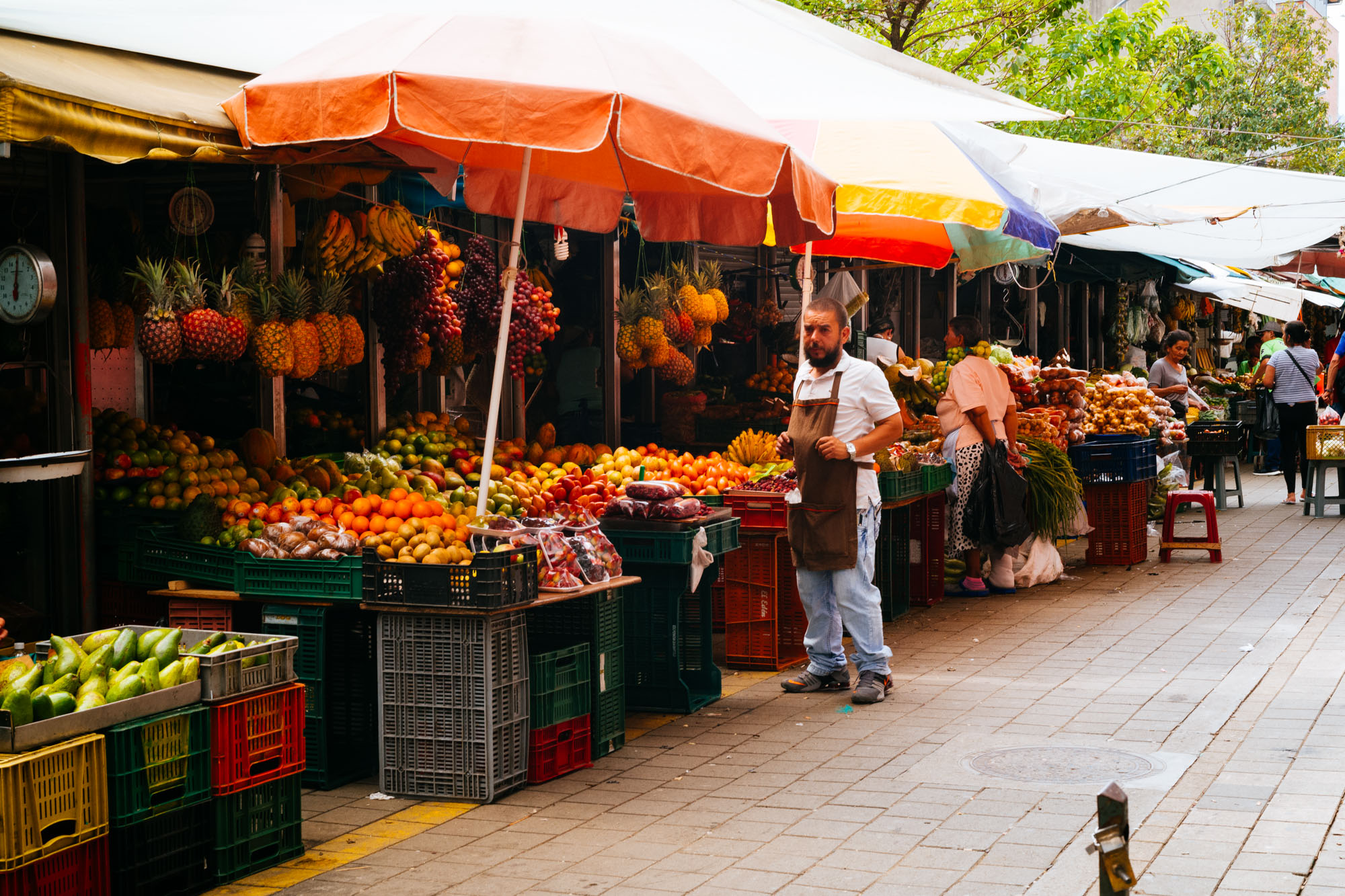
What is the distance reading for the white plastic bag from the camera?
1123 cm

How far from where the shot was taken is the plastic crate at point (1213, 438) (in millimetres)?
15977

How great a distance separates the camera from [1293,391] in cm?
1703

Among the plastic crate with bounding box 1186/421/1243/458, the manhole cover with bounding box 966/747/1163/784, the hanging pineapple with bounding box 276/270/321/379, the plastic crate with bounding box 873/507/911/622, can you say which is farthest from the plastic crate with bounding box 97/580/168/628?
the plastic crate with bounding box 1186/421/1243/458

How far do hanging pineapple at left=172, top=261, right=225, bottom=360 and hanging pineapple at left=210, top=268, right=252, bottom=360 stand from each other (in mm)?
34

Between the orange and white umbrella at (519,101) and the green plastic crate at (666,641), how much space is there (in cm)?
138

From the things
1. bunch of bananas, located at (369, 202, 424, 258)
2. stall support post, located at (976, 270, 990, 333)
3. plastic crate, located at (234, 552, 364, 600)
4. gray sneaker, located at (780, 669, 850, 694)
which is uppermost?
stall support post, located at (976, 270, 990, 333)

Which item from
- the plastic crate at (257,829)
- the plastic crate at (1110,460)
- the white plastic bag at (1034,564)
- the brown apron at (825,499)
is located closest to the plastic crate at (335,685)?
the plastic crate at (257,829)

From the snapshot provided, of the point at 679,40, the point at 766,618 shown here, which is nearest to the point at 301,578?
the point at 766,618

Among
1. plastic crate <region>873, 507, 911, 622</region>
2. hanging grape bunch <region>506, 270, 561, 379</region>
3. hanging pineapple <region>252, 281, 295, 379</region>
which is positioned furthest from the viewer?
plastic crate <region>873, 507, 911, 622</region>

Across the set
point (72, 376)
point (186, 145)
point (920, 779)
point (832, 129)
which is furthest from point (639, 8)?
point (920, 779)

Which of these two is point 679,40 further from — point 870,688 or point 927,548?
point 927,548

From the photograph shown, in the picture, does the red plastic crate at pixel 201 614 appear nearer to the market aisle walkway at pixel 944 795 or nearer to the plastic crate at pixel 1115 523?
the market aisle walkway at pixel 944 795

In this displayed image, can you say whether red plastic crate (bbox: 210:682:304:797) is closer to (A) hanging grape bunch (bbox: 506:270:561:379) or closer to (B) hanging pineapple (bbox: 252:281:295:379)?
(B) hanging pineapple (bbox: 252:281:295:379)

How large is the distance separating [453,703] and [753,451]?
4.51 metres
